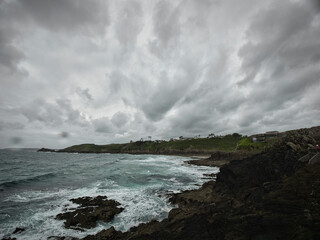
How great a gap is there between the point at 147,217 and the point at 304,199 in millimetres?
10604

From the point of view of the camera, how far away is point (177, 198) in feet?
52.2

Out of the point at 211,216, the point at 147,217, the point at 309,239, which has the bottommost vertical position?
the point at 147,217

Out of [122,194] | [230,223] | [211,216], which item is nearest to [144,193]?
[122,194]

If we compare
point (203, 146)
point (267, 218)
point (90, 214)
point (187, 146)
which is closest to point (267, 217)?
point (267, 218)

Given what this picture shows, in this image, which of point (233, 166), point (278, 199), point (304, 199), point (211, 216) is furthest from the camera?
point (233, 166)

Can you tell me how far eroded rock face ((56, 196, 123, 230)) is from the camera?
1195 cm

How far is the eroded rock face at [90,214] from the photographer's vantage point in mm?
11953

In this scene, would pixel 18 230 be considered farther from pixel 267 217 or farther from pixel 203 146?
pixel 203 146

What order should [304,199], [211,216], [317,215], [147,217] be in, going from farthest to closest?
[147,217], [211,216], [304,199], [317,215]

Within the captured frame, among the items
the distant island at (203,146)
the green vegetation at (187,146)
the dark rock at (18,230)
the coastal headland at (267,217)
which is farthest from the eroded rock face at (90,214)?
the green vegetation at (187,146)

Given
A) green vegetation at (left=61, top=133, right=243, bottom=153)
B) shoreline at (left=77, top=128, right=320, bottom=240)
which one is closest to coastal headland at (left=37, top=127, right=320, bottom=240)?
shoreline at (left=77, top=128, right=320, bottom=240)

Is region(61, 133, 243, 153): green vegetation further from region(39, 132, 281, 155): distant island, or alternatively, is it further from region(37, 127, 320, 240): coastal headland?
region(37, 127, 320, 240): coastal headland

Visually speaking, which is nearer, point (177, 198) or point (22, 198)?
point (177, 198)

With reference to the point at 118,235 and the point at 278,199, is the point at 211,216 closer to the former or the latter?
the point at 278,199
